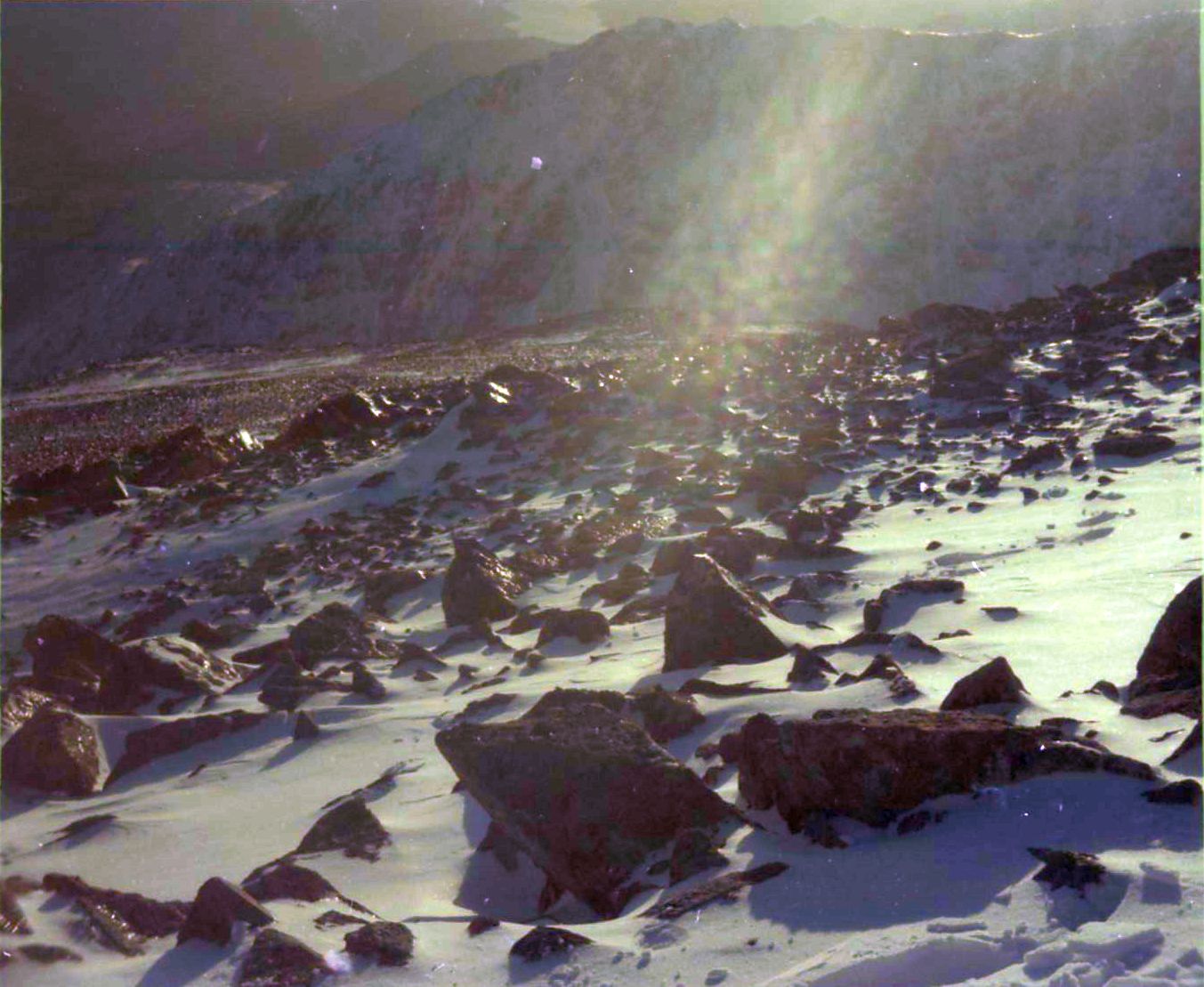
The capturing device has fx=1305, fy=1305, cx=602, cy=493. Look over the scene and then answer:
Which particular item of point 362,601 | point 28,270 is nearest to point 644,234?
point 362,601

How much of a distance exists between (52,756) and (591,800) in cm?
194

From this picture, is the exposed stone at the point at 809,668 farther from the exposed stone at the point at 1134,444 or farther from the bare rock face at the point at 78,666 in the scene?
the exposed stone at the point at 1134,444

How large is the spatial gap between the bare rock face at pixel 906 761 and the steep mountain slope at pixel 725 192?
47.3 feet

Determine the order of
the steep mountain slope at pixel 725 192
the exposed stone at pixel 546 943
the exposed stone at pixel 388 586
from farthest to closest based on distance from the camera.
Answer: the steep mountain slope at pixel 725 192, the exposed stone at pixel 388 586, the exposed stone at pixel 546 943

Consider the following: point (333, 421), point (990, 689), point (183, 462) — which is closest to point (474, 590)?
point (990, 689)

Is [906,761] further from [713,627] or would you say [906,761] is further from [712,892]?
[713,627]

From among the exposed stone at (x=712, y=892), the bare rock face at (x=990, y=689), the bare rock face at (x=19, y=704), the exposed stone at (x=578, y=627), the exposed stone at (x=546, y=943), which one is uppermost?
the bare rock face at (x=990, y=689)

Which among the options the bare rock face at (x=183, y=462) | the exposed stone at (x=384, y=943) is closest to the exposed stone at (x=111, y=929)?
the exposed stone at (x=384, y=943)

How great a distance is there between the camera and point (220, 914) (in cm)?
230

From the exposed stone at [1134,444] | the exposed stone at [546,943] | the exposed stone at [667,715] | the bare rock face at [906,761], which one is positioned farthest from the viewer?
the exposed stone at [1134,444]

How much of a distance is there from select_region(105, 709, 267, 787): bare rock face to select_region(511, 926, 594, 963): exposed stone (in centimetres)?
204

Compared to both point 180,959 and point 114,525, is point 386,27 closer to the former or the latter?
point 114,525

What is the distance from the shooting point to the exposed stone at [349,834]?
2799 mm

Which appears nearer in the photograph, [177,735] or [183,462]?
[177,735]
